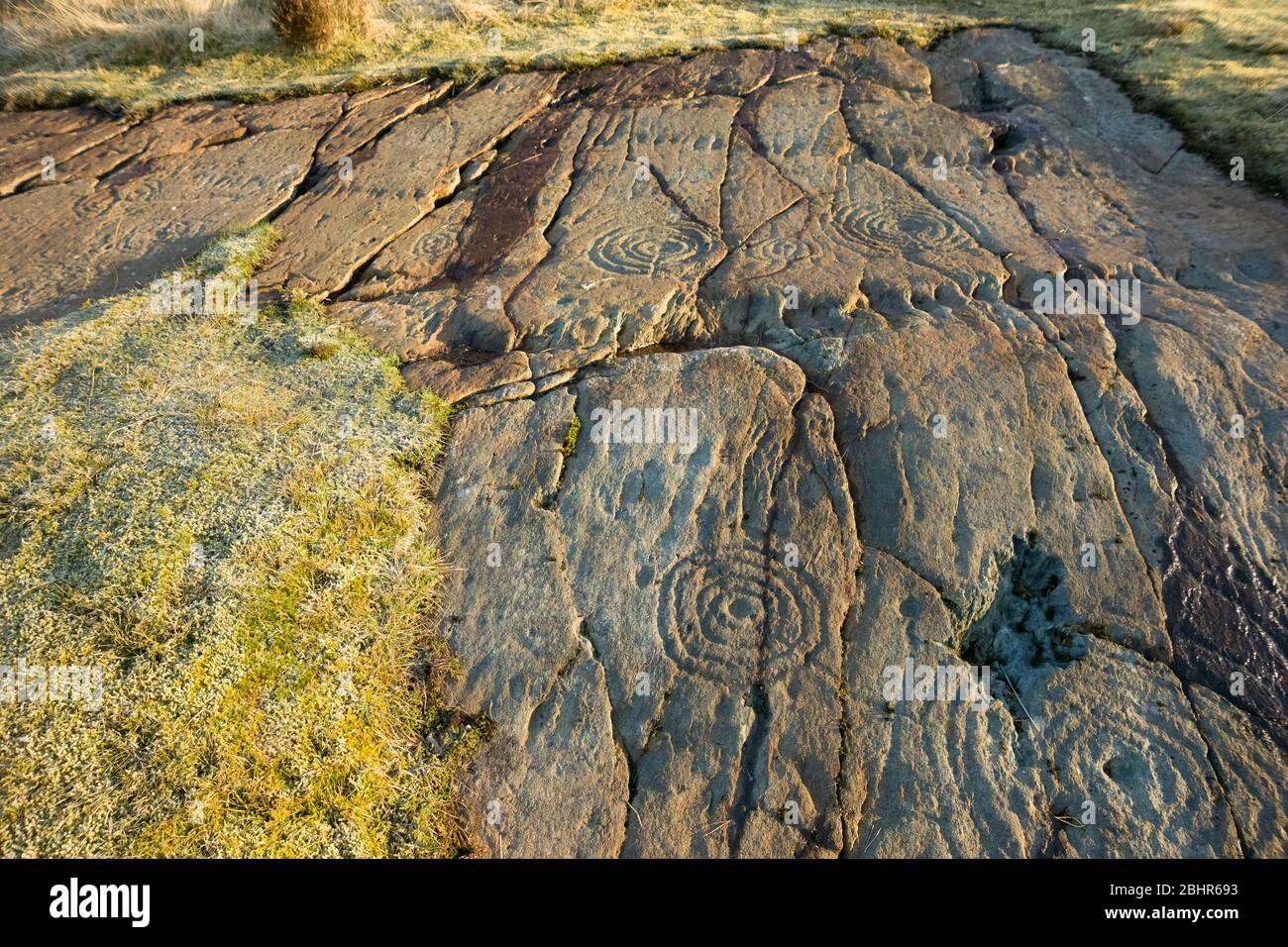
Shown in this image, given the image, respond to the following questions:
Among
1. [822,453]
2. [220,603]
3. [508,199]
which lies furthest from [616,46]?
[220,603]

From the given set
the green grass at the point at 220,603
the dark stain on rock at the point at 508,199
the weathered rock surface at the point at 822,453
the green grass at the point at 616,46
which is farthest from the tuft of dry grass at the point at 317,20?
the green grass at the point at 220,603

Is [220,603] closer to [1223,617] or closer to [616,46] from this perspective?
[1223,617]

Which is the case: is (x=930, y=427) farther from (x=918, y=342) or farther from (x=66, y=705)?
(x=66, y=705)

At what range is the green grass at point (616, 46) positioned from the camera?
23.3 feet

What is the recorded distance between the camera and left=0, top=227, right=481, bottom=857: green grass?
2742 millimetres

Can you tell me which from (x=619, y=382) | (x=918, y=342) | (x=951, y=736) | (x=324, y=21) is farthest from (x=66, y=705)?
(x=324, y=21)

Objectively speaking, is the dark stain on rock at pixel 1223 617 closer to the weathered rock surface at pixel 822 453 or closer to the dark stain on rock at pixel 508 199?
the weathered rock surface at pixel 822 453

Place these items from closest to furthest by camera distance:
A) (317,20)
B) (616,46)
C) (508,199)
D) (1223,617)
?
(1223,617)
(508,199)
(616,46)
(317,20)

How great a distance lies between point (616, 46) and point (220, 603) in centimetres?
698

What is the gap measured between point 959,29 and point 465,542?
8.01 metres

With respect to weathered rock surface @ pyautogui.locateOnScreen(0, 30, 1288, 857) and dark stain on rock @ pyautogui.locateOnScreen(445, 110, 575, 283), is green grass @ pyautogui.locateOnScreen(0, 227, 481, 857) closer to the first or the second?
weathered rock surface @ pyautogui.locateOnScreen(0, 30, 1288, 857)

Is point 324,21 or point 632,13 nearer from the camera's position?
point 324,21

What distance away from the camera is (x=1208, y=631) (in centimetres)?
328

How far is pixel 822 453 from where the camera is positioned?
12.7 ft
